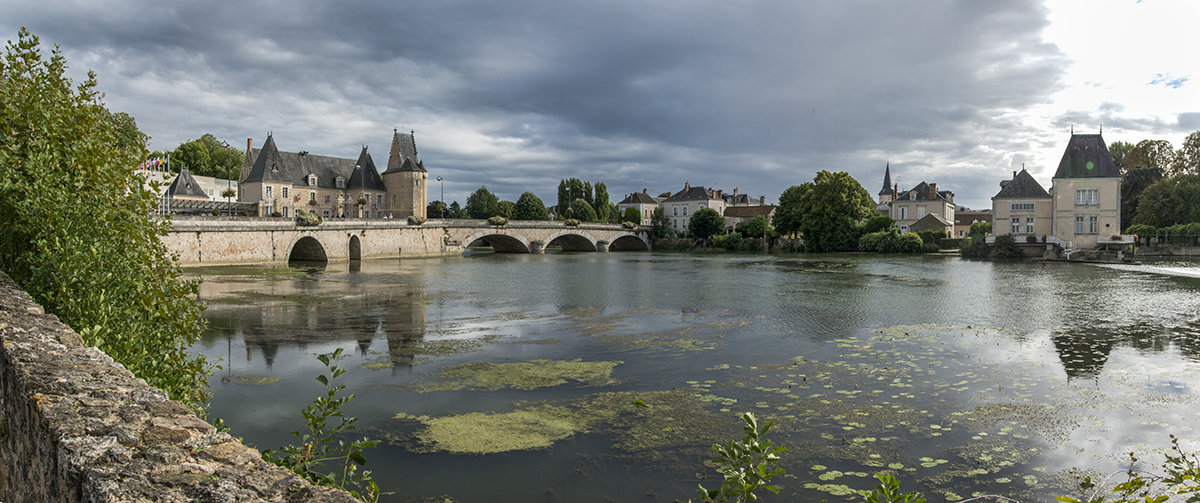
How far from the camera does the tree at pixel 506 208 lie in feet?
302

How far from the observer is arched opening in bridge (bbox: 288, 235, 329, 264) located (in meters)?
44.0

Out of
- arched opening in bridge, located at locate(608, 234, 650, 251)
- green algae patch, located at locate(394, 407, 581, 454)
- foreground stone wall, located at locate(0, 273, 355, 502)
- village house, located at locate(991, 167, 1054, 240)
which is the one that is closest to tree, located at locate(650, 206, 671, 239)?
arched opening in bridge, located at locate(608, 234, 650, 251)

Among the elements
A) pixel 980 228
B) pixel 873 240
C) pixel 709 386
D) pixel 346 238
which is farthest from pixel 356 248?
pixel 980 228

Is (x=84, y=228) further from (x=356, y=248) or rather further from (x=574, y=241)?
(x=574, y=241)

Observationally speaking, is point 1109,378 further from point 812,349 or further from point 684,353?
point 684,353

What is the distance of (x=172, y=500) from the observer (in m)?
2.49

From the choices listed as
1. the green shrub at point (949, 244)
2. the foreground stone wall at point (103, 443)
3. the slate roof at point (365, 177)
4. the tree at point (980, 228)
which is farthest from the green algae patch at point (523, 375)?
the tree at point (980, 228)

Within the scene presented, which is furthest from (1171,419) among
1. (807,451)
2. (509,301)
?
(509,301)

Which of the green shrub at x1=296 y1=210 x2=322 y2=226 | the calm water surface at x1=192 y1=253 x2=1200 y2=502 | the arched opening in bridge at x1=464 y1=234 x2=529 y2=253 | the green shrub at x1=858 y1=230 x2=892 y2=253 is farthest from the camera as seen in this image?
the arched opening in bridge at x1=464 y1=234 x2=529 y2=253

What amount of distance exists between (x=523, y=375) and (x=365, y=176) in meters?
62.2

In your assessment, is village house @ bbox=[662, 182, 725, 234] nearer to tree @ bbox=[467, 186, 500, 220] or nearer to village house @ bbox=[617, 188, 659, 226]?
village house @ bbox=[617, 188, 659, 226]

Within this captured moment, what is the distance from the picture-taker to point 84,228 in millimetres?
5668

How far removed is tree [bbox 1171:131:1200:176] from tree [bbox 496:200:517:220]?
73776 mm

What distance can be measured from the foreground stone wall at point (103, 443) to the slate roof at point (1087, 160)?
2462 inches
